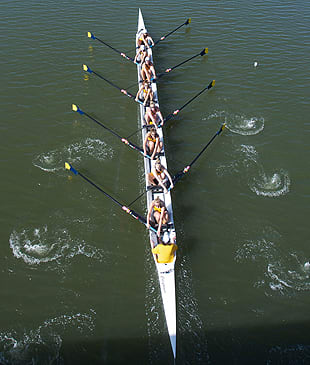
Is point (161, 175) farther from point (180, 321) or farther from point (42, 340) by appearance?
point (42, 340)

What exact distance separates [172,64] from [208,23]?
6.79m

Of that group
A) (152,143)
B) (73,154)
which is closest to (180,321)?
(152,143)

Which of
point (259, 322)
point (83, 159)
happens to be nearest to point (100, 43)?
point (83, 159)

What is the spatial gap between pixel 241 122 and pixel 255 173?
13.0 ft

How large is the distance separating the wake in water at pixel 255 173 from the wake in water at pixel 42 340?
837 centimetres

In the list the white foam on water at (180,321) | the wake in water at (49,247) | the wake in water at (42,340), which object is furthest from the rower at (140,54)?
the wake in water at (42,340)

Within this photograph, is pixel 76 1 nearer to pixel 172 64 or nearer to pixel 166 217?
pixel 172 64

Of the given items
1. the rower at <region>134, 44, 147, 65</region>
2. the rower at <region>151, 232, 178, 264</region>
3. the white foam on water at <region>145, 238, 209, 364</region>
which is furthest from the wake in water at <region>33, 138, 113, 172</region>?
the rower at <region>134, 44, 147, 65</region>

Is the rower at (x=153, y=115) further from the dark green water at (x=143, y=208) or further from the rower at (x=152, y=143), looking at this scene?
the rower at (x=152, y=143)

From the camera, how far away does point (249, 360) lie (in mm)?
8922

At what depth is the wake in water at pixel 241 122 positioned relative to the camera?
52.3ft

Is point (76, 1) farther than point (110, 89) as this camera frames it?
Yes

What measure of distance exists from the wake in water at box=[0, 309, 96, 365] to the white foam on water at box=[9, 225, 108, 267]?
1978mm

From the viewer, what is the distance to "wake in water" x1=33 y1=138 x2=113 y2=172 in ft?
46.2
